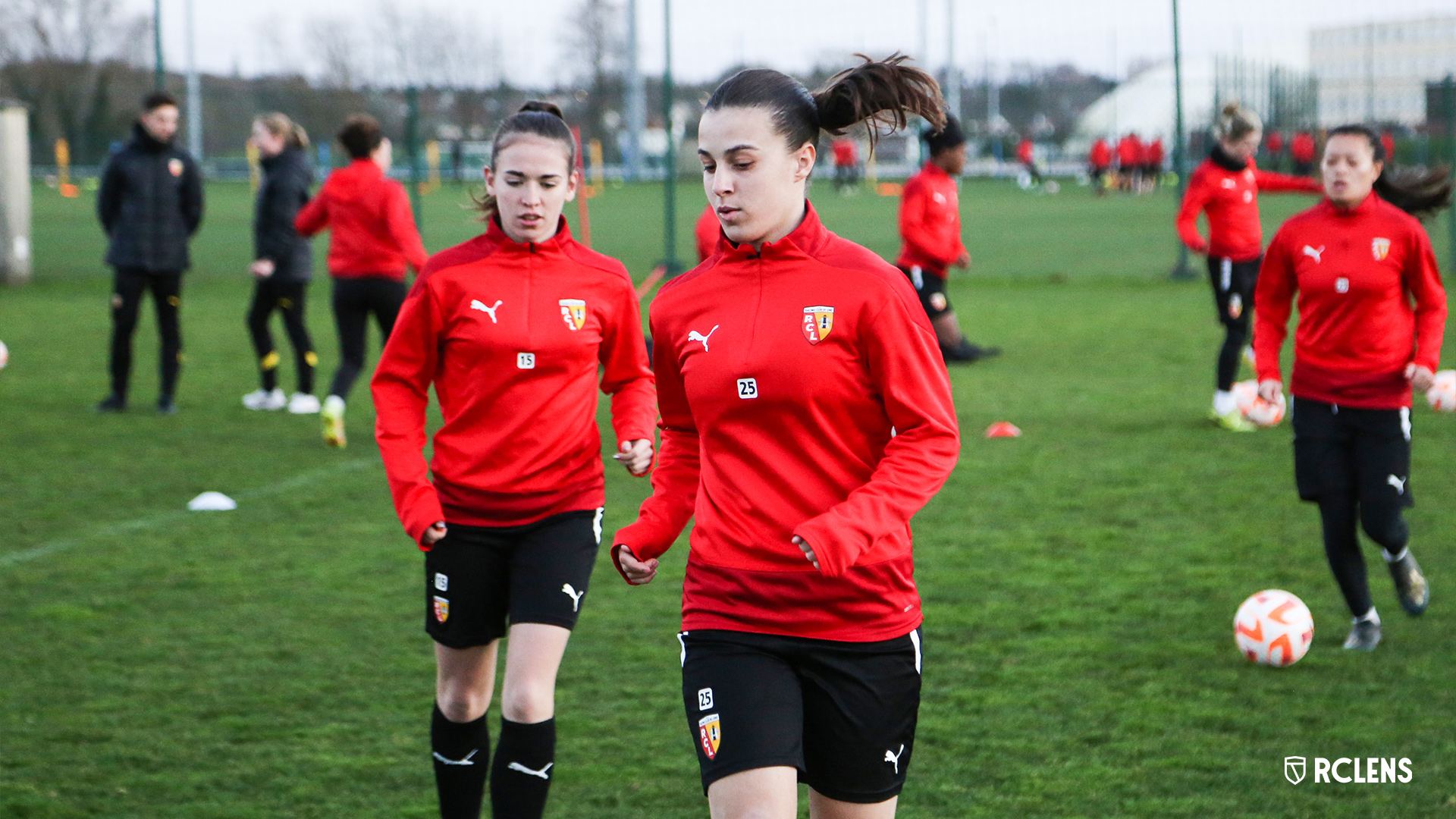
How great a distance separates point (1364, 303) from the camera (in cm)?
566

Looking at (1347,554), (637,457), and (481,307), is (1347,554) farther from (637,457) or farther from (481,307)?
(481,307)

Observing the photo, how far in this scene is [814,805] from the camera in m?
2.94

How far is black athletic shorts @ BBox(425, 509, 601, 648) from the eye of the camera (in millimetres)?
3824

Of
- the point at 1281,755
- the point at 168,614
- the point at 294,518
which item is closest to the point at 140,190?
the point at 294,518

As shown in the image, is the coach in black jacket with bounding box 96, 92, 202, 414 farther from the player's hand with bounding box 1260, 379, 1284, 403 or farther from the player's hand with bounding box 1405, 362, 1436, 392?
the player's hand with bounding box 1405, 362, 1436, 392

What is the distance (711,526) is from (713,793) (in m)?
0.50

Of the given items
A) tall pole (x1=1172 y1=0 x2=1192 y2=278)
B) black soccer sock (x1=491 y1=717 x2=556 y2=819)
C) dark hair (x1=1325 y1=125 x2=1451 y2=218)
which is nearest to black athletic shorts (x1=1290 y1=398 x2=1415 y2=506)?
dark hair (x1=1325 y1=125 x2=1451 y2=218)

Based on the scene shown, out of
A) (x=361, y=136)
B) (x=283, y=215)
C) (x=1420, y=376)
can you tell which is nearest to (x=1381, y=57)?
(x=283, y=215)

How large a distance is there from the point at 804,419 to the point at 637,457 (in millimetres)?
994

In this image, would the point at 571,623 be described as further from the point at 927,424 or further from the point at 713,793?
the point at 927,424

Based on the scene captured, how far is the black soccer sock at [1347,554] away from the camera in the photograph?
5715 mm

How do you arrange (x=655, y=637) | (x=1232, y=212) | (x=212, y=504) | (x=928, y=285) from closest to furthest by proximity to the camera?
(x=655, y=637)
(x=212, y=504)
(x=1232, y=212)
(x=928, y=285)

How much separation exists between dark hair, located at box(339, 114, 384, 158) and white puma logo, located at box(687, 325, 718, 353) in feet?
24.6

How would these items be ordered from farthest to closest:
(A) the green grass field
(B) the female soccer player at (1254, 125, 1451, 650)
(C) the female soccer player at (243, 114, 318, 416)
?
1. (C) the female soccer player at (243, 114, 318, 416)
2. (B) the female soccer player at (1254, 125, 1451, 650)
3. (A) the green grass field
